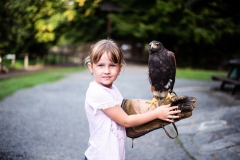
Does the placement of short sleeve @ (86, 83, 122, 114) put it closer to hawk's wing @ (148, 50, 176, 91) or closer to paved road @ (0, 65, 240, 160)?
hawk's wing @ (148, 50, 176, 91)

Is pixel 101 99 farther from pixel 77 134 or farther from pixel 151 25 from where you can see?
pixel 151 25

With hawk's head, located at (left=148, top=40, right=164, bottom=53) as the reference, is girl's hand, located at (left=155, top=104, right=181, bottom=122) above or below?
below

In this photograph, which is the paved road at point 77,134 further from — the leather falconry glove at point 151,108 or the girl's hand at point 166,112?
the girl's hand at point 166,112

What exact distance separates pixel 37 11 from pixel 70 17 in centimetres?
292

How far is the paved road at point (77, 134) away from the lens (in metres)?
3.68

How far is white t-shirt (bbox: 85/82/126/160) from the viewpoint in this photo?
1628mm

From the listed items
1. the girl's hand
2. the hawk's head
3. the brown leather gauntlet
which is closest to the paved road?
the hawk's head

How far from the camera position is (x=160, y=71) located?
1812 mm

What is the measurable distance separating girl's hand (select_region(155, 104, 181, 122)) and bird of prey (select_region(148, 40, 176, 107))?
127 millimetres

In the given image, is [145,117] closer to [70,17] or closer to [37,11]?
[37,11]

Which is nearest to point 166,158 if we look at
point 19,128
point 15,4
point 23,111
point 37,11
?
point 19,128

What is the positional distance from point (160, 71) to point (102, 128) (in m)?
0.55

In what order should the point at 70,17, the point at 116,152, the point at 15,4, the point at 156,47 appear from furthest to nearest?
the point at 70,17 < the point at 15,4 < the point at 156,47 < the point at 116,152

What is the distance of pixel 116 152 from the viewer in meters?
1.67
